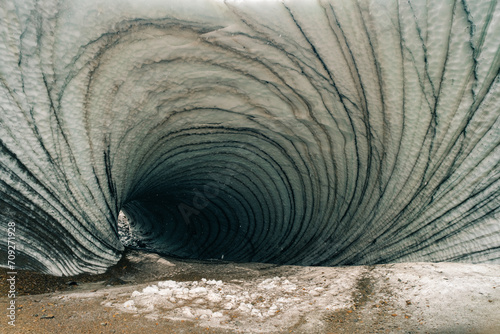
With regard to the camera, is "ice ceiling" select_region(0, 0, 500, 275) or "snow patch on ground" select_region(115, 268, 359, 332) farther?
"ice ceiling" select_region(0, 0, 500, 275)

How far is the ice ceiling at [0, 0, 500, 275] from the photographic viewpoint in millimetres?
1080

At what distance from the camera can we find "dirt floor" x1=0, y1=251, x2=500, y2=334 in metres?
0.77

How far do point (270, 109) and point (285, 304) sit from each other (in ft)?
2.76

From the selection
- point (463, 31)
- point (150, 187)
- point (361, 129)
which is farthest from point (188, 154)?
point (463, 31)

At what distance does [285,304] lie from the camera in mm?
941

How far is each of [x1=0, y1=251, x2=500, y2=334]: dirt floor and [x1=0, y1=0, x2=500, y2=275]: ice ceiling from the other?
0.77 feet

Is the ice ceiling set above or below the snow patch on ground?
above

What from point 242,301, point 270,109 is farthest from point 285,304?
point 270,109

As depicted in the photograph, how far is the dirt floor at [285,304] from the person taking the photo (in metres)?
0.77

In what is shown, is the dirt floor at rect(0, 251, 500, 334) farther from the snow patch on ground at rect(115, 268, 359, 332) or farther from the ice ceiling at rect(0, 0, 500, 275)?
the ice ceiling at rect(0, 0, 500, 275)

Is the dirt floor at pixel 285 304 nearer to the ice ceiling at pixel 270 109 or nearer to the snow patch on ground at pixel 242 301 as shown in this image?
the snow patch on ground at pixel 242 301

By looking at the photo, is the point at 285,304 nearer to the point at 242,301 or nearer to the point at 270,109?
the point at 242,301

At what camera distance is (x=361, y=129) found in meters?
1.39

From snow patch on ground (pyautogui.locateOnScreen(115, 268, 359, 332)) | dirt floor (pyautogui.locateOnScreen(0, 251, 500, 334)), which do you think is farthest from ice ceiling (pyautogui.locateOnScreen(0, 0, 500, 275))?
snow patch on ground (pyautogui.locateOnScreen(115, 268, 359, 332))
